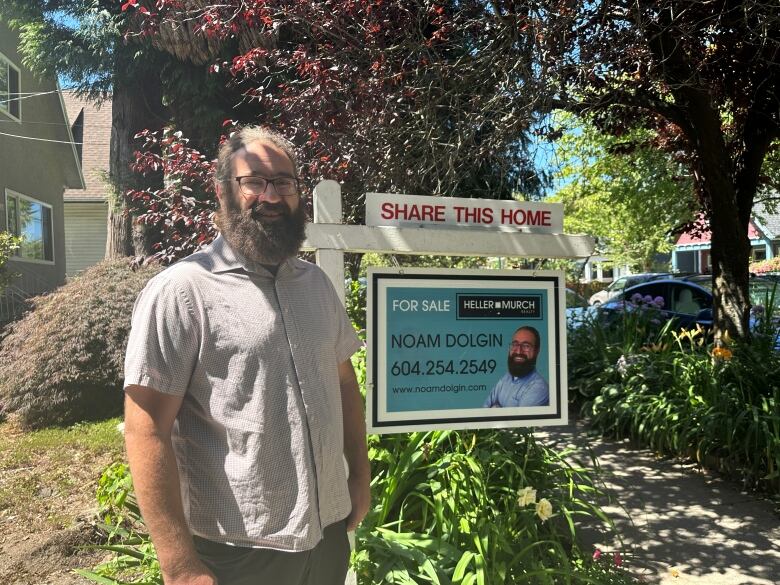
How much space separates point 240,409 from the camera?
5.89 ft

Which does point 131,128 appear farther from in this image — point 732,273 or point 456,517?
point 456,517

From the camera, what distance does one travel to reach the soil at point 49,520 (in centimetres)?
383

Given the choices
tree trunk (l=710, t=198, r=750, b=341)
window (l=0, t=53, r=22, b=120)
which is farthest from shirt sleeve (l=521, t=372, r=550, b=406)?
window (l=0, t=53, r=22, b=120)

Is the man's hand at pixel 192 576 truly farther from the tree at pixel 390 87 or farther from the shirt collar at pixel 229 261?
the tree at pixel 390 87

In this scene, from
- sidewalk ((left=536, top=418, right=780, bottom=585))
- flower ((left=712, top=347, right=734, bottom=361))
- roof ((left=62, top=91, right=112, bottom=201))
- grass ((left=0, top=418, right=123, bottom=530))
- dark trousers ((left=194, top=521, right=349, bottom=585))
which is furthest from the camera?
roof ((left=62, top=91, right=112, bottom=201))

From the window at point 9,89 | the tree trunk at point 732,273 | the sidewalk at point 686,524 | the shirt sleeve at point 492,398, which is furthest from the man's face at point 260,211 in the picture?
the window at point 9,89

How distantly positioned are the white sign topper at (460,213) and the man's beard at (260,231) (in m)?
0.91

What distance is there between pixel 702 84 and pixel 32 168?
15.9 meters

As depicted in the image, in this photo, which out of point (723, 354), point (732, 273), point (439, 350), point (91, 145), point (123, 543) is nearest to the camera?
point (439, 350)

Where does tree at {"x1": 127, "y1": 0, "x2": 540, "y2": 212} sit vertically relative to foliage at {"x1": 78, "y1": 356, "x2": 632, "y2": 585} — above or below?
above

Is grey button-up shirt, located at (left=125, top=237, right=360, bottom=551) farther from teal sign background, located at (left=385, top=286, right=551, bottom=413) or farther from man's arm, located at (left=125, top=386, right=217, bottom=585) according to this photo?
teal sign background, located at (left=385, top=286, right=551, bottom=413)

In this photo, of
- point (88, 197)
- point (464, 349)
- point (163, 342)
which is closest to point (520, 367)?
point (464, 349)

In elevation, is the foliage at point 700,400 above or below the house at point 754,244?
below

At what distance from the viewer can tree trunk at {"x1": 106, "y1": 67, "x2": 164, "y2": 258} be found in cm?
897
